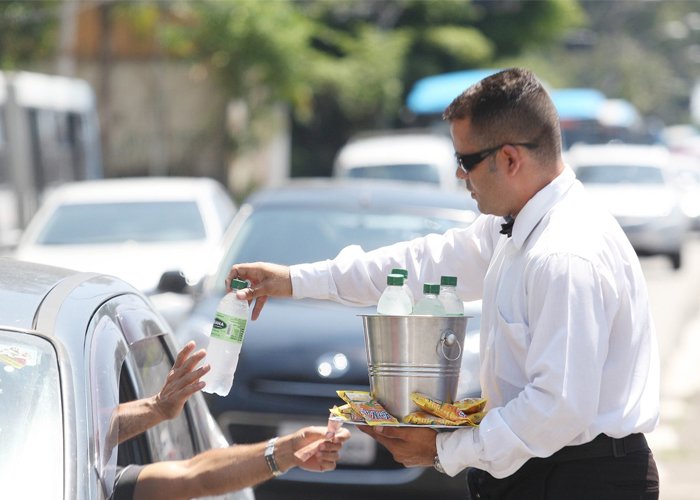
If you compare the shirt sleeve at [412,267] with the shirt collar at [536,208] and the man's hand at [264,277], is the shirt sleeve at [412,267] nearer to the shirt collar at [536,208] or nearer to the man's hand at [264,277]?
the man's hand at [264,277]

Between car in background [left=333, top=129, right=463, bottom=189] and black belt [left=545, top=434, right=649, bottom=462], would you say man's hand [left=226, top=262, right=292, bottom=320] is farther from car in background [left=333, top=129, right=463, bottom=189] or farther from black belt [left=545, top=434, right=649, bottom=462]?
car in background [left=333, top=129, right=463, bottom=189]

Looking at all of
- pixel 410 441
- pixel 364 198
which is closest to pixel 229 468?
pixel 410 441

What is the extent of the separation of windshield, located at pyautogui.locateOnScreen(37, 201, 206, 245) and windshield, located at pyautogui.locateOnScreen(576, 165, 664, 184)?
487 inches

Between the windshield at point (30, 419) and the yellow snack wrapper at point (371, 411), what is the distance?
71 cm

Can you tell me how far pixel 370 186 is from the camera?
8.55m

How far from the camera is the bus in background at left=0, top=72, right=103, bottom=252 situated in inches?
824

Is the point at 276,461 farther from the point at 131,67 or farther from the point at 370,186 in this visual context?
the point at 131,67

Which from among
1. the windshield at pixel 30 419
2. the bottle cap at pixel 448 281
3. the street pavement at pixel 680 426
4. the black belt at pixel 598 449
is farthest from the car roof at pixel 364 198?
the windshield at pixel 30 419

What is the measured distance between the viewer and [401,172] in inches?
712

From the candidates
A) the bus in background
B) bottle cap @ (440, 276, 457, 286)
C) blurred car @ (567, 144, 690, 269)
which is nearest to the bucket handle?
bottle cap @ (440, 276, 457, 286)

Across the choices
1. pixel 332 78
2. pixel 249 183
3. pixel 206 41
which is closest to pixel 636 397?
pixel 206 41

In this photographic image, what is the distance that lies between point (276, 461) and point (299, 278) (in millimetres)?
612

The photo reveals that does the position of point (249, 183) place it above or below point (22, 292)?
below

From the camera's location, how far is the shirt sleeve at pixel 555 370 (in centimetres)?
296
